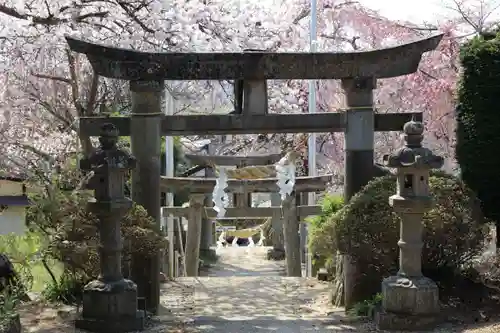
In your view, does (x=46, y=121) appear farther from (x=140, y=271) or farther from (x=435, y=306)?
(x=435, y=306)

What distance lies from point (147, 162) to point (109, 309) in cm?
221

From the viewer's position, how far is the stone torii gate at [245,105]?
925cm

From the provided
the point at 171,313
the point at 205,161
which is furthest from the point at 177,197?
the point at 171,313

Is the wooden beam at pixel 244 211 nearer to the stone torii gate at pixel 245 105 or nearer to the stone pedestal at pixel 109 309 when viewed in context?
the stone torii gate at pixel 245 105

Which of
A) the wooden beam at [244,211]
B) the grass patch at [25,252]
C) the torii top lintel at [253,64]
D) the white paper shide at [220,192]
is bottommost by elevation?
the grass patch at [25,252]

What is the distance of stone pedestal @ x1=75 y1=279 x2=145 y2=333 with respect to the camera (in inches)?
314

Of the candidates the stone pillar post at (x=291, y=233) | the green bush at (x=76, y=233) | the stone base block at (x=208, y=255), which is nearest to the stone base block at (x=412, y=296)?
the green bush at (x=76, y=233)

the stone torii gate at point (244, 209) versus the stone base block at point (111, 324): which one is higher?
the stone torii gate at point (244, 209)

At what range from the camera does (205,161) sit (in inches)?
648

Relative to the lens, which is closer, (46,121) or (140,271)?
(140,271)

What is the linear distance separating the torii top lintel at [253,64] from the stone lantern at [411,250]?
1.69m

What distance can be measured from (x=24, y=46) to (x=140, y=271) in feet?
17.4

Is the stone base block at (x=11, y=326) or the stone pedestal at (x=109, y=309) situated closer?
the stone base block at (x=11, y=326)

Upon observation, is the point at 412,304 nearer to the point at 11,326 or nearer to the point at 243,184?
the point at 11,326
